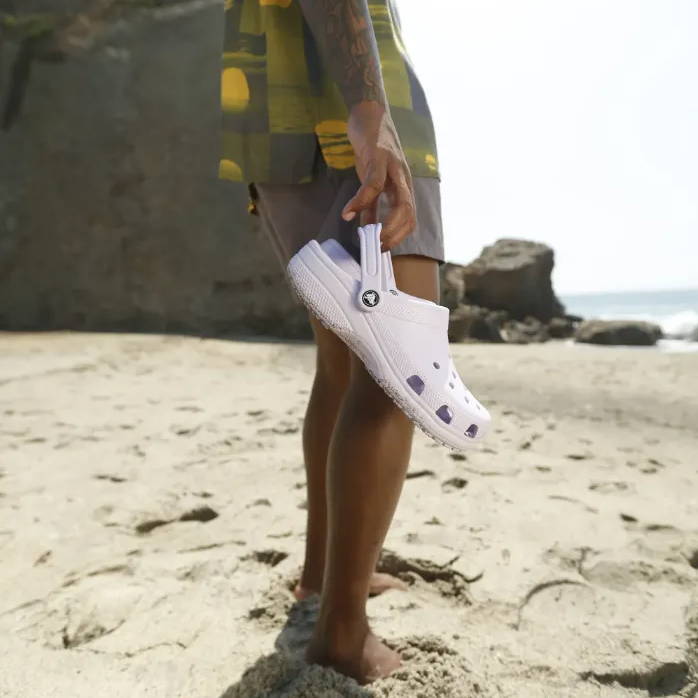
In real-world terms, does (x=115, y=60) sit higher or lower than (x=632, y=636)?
higher

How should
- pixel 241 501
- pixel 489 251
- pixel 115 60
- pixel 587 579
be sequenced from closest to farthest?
pixel 587 579
pixel 241 501
pixel 115 60
pixel 489 251

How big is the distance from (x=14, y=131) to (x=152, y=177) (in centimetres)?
129

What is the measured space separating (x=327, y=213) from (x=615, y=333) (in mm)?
7615

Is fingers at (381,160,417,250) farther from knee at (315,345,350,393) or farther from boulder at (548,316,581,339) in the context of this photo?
boulder at (548,316,581,339)

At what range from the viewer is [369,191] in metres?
0.92

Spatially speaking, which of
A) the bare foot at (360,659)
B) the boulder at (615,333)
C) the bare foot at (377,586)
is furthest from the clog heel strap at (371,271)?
the boulder at (615,333)

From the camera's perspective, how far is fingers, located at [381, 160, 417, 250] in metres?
0.93

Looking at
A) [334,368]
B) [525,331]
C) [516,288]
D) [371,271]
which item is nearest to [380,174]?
[371,271]

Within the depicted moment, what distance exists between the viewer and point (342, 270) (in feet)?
2.98

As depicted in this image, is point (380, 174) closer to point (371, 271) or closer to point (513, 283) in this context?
point (371, 271)

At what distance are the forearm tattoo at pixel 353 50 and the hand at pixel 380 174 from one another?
0.07 ft

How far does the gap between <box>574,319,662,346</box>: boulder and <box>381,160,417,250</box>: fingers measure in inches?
297

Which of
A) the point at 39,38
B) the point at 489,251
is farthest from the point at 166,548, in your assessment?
the point at 489,251

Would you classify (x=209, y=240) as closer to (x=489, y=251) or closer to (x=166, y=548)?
(x=166, y=548)
